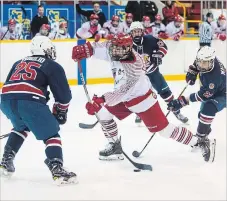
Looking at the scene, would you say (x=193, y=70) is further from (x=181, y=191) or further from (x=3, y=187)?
(x=3, y=187)

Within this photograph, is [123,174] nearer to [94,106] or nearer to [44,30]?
[94,106]

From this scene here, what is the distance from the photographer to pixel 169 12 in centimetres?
938

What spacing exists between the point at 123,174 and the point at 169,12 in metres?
6.46

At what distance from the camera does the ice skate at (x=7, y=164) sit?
312 cm

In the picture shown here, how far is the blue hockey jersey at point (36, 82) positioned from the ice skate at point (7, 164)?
0.34 m

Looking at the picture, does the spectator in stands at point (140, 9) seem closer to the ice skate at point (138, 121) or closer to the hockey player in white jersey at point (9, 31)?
the hockey player in white jersey at point (9, 31)

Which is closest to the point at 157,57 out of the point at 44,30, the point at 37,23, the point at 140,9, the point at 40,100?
the point at 40,100

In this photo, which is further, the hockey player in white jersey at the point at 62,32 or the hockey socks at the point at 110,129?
the hockey player in white jersey at the point at 62,32

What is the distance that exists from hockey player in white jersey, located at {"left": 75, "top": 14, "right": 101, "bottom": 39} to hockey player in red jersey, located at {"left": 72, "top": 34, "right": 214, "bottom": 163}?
16.3ft

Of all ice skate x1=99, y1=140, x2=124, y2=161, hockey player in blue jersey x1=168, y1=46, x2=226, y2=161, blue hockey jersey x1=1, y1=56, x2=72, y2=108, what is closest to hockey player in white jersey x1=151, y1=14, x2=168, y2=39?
hockey player in blue jersey x1=168, y1=46, x2=226, y2=161

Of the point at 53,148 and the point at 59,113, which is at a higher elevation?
the point at 59,113

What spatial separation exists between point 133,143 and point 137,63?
41.6 inches

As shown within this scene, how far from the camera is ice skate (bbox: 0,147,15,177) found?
3.12 m

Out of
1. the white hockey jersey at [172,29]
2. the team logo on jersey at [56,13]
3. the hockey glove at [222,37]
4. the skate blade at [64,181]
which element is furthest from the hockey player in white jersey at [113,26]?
the skate blade at [64,181]
